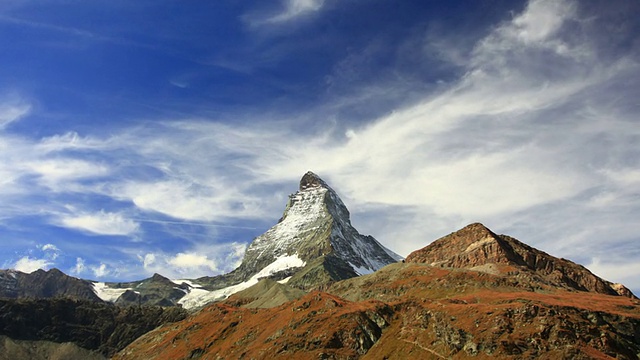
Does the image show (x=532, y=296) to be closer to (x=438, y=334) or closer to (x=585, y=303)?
(x=585, y=303)

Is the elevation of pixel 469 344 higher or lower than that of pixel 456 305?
lower

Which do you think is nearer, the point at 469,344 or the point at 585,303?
the point at 469,344

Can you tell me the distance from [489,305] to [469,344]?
24974 mm

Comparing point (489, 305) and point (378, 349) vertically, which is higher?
point (489, 305)

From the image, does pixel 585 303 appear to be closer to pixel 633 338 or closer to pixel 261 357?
pixel 633 338

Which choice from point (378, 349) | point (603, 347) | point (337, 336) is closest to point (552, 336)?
point (603, 347)

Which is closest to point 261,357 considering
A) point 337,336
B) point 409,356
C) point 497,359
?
point 337,336

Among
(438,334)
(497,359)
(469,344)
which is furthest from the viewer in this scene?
(438,334)

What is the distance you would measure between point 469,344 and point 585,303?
52402 millimetres

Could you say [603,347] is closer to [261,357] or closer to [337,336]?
[337,336]

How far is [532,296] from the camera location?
196 metres

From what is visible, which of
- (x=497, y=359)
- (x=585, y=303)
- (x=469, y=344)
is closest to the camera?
(x=497, y=359)

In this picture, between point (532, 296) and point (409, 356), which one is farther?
point (532, 296)

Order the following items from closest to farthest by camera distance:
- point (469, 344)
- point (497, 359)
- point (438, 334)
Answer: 1. point (497, 359)
2. point (469, 344)
3. point (438, 334)
